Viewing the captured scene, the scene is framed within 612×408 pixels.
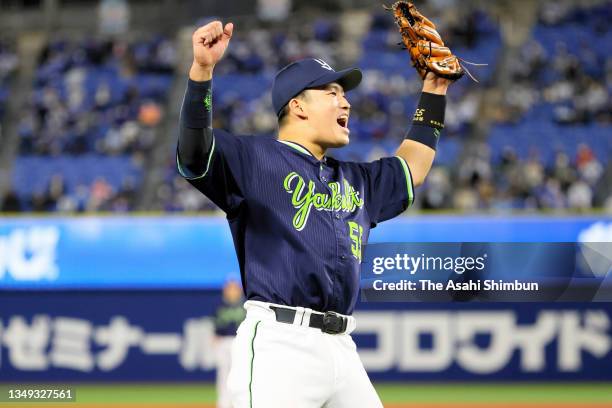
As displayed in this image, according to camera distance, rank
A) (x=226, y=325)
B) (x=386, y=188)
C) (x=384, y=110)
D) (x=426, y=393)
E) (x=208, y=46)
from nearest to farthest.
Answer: (x=208, y=46), (x=386, y=188), (x=226, y=325), (x=426, y=393), (x=384, y=110)

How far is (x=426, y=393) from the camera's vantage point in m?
10.3

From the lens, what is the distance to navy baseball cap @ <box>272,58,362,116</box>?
356cm

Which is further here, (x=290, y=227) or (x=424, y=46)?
(x=424, y=46)

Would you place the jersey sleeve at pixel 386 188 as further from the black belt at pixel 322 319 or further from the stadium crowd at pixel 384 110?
the stadium crowd at pixel 384 110

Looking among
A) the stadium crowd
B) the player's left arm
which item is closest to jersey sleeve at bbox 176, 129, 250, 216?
the player's left arm

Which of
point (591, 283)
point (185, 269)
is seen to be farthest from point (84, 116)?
point (591, 283)

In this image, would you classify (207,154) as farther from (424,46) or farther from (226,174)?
(424,46)

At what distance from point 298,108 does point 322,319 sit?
2.61 feet

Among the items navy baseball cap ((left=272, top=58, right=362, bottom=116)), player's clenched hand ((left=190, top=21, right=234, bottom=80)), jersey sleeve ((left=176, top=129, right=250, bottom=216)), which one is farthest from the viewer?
navy baseball cap ((left=272, top=58, right=362, bottom=116))

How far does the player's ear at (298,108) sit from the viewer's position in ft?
11.8

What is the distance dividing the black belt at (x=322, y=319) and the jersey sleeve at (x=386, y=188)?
514 mm

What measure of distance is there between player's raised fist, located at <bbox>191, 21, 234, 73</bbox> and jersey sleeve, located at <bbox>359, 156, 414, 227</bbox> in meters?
0.88
